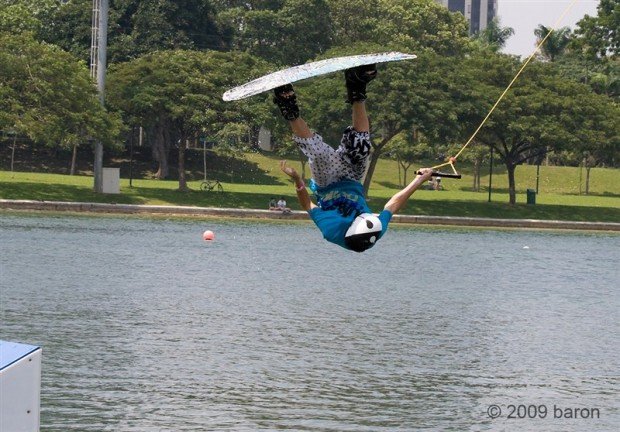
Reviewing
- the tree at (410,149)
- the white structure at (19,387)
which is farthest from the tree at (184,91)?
the white structure at (19,387)

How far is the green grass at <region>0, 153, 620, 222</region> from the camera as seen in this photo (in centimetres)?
6375

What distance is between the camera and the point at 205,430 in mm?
18250

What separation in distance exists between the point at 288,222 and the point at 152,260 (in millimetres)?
17936

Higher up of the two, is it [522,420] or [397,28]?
[397,28]

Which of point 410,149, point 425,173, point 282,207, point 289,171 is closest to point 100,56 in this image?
point 282,207

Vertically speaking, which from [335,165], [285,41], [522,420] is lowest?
[522,420]

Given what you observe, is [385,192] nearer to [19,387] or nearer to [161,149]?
[161,149]

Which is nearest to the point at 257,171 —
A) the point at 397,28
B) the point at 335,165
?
the point at 397,28

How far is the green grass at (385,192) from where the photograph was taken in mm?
63750

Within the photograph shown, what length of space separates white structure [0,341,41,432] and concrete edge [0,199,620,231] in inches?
1920

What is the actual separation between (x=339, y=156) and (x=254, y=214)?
1912 inches

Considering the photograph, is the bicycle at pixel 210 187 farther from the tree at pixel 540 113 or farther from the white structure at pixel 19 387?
the white structure at pixel 19 387

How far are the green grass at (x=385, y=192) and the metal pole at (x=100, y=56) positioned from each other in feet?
3.37

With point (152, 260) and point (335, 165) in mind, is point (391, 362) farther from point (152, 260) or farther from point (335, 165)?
point (152, 260)
